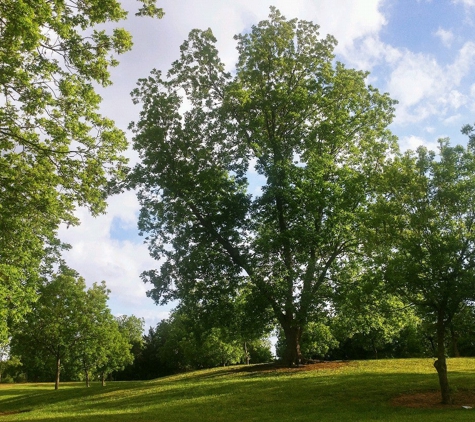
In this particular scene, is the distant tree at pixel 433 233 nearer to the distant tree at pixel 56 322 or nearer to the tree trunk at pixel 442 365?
the tree trunk at pixel 442 365

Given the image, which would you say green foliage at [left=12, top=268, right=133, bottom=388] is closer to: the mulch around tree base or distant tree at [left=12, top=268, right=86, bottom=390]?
distant tree at [left=12, top=268, right=86, bottom=390]

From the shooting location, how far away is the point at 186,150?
26234 mm

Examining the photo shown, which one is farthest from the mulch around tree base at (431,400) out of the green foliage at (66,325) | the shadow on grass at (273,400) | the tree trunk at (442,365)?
the green foliage at (66,325)

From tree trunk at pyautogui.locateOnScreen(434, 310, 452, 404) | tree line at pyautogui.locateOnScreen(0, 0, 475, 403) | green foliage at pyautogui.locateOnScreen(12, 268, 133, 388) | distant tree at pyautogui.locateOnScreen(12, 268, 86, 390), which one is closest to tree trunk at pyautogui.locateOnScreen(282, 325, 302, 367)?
tree line at pyautogui.locateOnScreen(0, 0, 475, 403)

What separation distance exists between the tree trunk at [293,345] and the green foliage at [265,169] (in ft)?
0.29

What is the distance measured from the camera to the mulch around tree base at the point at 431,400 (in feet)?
48.4

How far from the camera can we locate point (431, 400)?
15820mm

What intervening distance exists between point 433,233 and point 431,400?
651cm

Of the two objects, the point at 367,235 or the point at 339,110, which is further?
the point at 339,110

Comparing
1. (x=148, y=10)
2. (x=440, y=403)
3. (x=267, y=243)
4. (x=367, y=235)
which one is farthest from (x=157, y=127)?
(x=440, y=403)

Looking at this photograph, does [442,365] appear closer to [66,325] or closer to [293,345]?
[293,345]

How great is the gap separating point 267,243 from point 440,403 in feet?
36.9

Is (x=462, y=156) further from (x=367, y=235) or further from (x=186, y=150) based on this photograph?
(x=186, y=150)

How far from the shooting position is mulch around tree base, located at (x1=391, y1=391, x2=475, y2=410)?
14.8 metres
